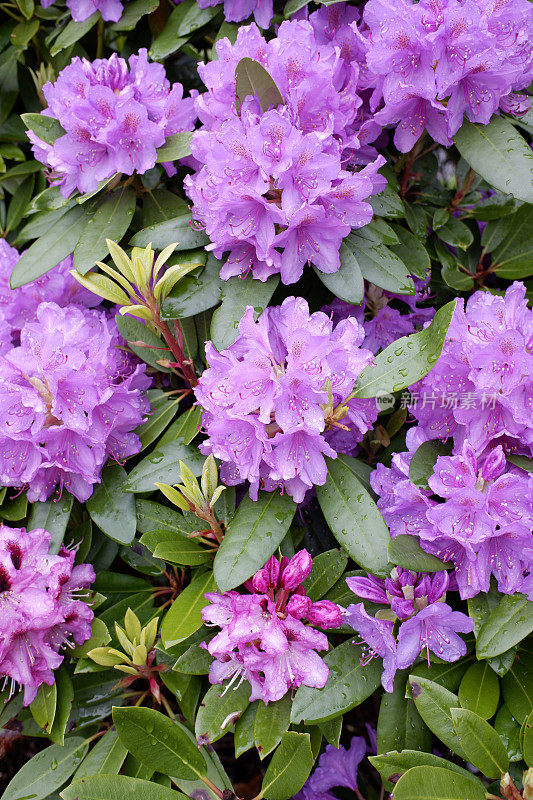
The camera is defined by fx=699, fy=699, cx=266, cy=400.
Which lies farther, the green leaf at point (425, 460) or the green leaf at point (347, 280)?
the green leaf at point (347, 280)

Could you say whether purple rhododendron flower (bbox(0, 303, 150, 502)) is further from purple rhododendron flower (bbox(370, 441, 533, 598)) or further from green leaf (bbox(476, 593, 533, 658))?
green leaf (bbox(476, 593, 533, 658))

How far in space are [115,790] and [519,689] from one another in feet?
2.42

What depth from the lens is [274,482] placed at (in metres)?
1.31

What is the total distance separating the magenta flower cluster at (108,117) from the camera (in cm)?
147

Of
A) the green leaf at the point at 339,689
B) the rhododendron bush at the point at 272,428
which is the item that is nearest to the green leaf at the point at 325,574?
the rhododendron bush at the point at 272,428

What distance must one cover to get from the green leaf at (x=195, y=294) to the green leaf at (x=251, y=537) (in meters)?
0.40

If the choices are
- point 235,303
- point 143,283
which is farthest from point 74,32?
point 235,303

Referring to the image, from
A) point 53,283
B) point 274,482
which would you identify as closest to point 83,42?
point 53,283

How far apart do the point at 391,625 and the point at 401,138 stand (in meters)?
0.99

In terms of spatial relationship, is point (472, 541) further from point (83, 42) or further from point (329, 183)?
point (83, 42)

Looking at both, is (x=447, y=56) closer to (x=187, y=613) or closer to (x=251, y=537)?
(x=251, y=537)

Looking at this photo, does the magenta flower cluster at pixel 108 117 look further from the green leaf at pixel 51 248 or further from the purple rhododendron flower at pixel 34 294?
the purple rhododendron flower at pixel 34 294

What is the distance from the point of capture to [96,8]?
174cm

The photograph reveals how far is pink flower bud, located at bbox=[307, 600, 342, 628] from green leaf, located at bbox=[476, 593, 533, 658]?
24 centimetres
